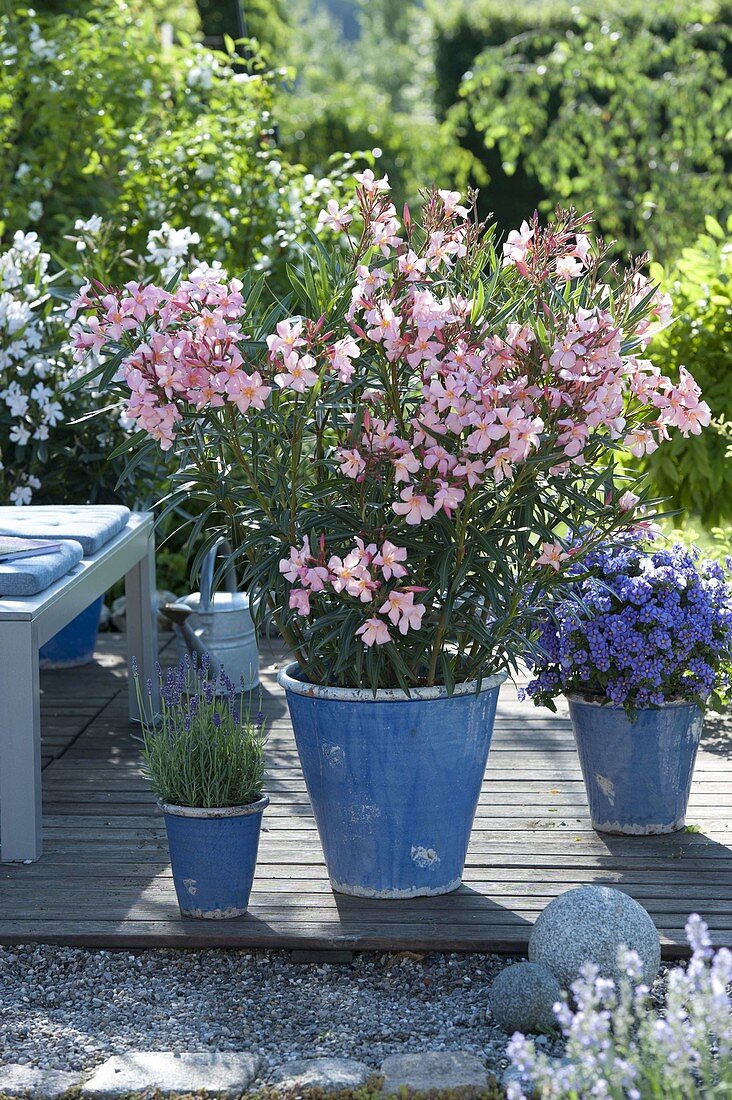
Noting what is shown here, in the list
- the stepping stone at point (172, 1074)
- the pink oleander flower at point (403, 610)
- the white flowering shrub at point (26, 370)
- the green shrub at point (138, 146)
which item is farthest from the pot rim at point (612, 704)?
the green shrub at point (138, 146)

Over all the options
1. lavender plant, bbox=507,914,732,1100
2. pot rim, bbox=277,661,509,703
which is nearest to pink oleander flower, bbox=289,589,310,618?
pot rim, bbox=277,661,509,703

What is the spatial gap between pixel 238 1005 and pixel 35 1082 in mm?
408

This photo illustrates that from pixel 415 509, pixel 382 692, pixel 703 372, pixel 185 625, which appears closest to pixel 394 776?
pixel 382 692

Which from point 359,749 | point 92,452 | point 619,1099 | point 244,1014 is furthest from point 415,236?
point 92,452

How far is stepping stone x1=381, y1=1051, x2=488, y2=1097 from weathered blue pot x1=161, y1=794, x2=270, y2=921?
1.99 feet

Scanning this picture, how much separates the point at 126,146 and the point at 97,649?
2.23m

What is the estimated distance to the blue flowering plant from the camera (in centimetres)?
277

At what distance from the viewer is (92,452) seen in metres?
4.39

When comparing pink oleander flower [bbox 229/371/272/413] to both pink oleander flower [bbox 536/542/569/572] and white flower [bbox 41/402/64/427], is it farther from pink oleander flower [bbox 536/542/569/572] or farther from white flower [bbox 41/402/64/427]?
white flower [bbox 41/402/64/427]

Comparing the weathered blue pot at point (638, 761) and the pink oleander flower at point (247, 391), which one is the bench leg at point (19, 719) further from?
the weathered blue pot at point (638, 761)

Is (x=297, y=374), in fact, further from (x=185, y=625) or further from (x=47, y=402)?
(x=47, y=402)

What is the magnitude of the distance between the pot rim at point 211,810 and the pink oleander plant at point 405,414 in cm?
28

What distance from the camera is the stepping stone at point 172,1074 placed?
1.92 meters

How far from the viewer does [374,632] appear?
226 cm
